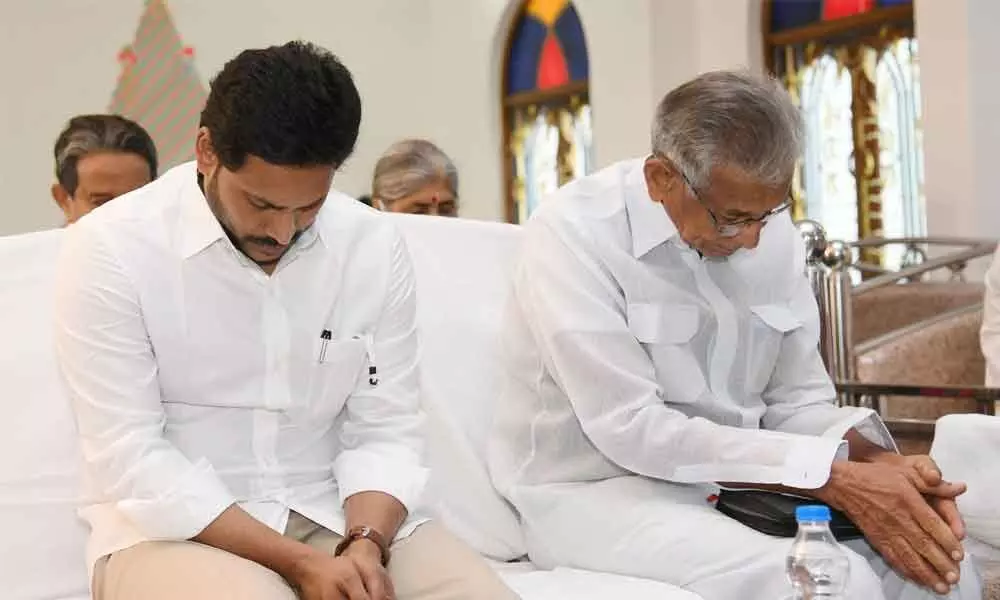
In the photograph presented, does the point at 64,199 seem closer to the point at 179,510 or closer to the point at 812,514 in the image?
the point at 179,510

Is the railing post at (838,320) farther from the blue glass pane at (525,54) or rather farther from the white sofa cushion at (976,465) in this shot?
the blue glass pane at (525,54)

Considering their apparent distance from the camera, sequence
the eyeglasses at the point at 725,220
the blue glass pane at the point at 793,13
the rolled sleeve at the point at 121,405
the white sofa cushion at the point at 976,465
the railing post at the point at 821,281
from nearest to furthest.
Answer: the rolled sleeve at the point at 121,405
the eyeglasses at the point at 725,220
the white sofa cushion at the point at 976,465
the railing post at the point at 821,281
the blue glass pane at the point at 793,13

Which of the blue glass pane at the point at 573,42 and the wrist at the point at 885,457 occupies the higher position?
the blue glass pane at the point at 573,42

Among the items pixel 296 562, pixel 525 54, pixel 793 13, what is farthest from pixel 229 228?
pixel 525 54

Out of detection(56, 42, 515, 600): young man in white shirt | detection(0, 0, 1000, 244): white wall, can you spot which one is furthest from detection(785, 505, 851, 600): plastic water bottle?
detection(0, 0, 1000, 244): white wall

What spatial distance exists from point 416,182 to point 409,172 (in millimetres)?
50

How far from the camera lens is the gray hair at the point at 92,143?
3910 mm

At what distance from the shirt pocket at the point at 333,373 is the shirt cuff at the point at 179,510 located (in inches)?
10.9

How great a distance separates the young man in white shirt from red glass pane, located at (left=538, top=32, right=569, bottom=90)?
7631 millimetres

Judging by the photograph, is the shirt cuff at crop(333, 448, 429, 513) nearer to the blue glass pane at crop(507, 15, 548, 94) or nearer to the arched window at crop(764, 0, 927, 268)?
the arched window at crop(764, 0, 927, 268)

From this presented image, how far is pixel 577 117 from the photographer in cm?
992

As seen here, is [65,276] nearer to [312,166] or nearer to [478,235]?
[312,166]

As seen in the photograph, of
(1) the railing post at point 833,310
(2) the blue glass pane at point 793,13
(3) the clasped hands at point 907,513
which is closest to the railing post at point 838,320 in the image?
(1) the railing post at point 833,310

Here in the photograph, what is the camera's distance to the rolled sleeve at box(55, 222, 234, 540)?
215cm
